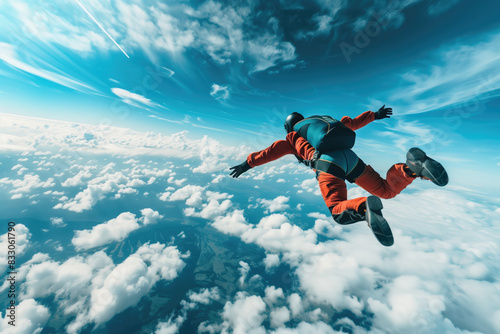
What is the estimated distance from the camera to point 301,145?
3227 millimetres

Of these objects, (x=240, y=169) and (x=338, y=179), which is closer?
(x=338, y=179)

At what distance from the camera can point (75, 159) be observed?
193 meters

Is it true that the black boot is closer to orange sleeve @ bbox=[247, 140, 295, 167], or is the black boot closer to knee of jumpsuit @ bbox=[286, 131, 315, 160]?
knee of jumpsuit @ bbox=[286, 131, 315, 160]

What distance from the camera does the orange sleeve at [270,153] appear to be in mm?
3174

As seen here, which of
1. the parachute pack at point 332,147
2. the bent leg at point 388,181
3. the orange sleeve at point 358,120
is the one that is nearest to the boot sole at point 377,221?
the parachute pack at point 332,147

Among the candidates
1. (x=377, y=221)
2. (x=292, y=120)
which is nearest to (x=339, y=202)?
(x=377, y=221)

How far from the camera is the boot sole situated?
5.60 ft

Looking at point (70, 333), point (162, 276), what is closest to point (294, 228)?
point (162, 276)

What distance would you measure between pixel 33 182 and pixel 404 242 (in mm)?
264231

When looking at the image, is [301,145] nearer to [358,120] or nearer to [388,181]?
[388,181]

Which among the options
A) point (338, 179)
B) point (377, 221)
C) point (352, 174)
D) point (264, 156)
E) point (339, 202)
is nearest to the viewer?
point (377, 221)

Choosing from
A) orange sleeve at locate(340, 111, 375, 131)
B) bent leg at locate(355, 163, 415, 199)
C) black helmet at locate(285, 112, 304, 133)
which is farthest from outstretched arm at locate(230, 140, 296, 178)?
orange sleeve at locate(340, 111, 375, 131)

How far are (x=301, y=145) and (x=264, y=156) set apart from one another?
74cm

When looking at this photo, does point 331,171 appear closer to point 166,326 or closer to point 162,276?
point 166,326
